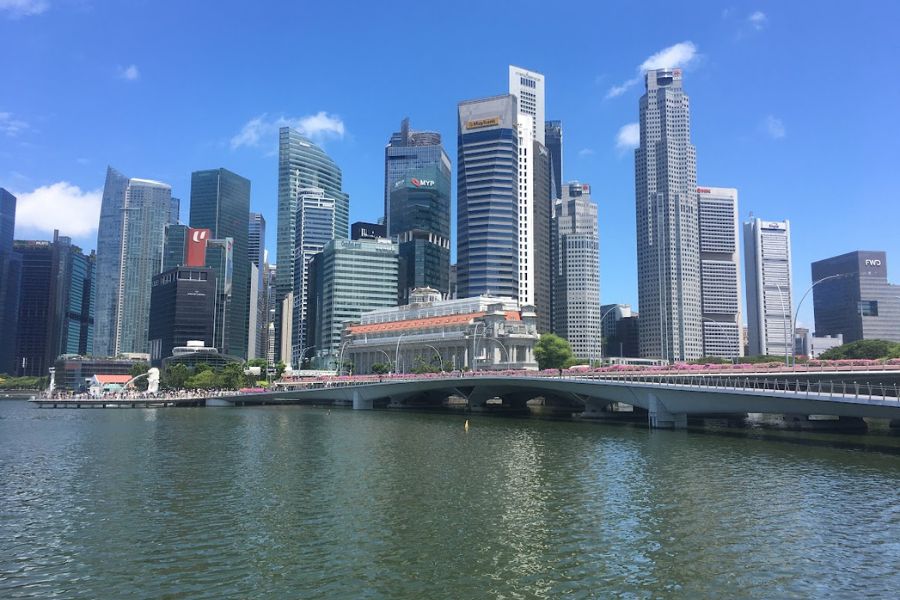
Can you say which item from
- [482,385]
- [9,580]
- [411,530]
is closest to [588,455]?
[411,530]

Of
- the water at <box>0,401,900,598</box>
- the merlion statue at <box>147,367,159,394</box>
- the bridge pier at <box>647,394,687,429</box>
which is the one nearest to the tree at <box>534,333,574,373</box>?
the bridge pier at <box>647,394,687,429</box>

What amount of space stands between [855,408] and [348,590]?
60288mm

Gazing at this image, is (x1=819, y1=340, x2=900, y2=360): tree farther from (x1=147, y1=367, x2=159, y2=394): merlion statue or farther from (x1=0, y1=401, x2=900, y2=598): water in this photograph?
(x1=147, y1=367, x2=159, y2=394): merlion statue

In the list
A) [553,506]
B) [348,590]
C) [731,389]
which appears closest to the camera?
[348,590]

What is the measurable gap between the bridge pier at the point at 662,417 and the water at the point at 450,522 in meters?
21.6

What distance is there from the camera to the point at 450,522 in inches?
1432

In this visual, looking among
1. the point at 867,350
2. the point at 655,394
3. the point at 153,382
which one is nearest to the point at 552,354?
the point at 867,350

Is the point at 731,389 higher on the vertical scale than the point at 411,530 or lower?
higher

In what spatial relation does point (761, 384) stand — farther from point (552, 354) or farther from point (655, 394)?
point (552, 354)

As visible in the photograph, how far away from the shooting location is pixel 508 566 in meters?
28.8

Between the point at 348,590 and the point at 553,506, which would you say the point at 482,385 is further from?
the point at 348,590

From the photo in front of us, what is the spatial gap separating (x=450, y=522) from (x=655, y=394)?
2341 inches

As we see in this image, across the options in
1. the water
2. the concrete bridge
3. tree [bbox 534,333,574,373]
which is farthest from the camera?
tree [bbox 534,333,574,373]

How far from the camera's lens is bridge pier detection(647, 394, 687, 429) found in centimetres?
8931
